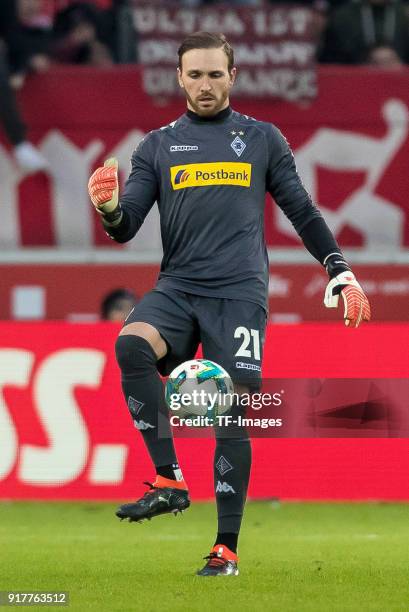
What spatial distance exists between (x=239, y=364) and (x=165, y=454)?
1.73 ft

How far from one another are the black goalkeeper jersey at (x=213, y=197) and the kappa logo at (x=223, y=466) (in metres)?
0.72

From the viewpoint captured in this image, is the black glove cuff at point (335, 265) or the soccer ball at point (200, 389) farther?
the black glove cuff at point (335, 265)

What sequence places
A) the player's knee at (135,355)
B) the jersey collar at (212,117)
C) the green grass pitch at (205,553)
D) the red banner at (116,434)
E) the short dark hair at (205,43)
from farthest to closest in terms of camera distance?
the red banner at (116,434)
the jersey collar at (212,117)
the short dark hair at (205,43)
the player's knee at (135,355)
the green grass pitch at (205,553)

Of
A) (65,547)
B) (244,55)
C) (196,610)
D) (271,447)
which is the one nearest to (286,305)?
Answer: (244,55)

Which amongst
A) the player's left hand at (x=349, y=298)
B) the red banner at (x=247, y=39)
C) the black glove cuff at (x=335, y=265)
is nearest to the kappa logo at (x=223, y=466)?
the player's left hand at (x=349, y=298)

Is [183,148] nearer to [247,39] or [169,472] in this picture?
[169,472]

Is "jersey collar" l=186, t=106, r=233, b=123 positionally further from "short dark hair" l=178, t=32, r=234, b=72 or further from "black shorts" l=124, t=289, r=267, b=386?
"black shorts" l=124, t=289, r=267, b=386

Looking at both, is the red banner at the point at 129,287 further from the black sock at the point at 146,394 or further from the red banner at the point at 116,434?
the black sock at the point at 146,394

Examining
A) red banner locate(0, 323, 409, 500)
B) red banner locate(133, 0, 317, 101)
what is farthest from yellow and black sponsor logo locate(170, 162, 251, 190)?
red banner locate(133, 0, 317, 101)

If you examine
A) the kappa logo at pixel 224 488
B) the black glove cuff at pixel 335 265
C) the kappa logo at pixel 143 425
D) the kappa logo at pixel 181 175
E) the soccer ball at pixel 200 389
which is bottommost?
the kappa logo at pixel 224 488

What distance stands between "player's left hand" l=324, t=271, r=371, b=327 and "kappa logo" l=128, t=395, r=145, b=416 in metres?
0.94

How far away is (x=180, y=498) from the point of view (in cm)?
642

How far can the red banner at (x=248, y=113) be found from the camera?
510 inches

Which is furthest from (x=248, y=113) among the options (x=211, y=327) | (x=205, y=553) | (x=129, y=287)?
(x=211, y=327)
